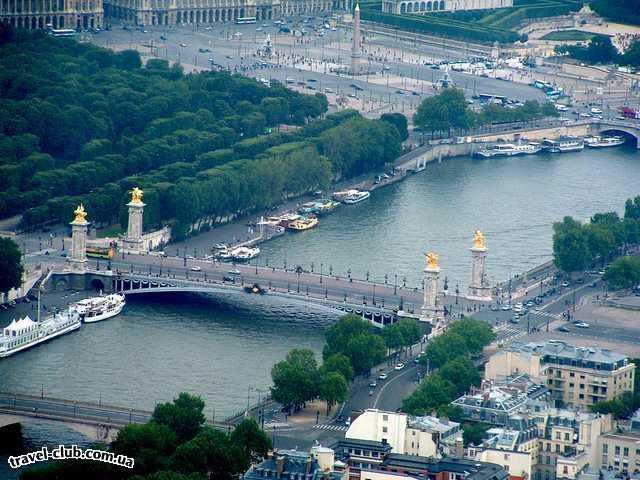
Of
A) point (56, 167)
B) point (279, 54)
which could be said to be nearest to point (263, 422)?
point (56, 167)

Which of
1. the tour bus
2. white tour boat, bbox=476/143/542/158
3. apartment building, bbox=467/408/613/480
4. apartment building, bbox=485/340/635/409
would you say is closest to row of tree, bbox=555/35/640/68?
the tour bus

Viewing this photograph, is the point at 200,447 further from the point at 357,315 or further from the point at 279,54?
the point at 279,54

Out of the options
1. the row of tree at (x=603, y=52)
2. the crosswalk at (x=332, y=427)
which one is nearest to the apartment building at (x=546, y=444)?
the crosswalk at (x=332, y=427)

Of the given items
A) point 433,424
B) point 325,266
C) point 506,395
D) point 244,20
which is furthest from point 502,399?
point 244,20

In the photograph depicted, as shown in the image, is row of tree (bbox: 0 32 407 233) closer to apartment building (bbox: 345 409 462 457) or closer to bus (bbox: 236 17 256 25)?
bus (bbox: 236 17 256 25)

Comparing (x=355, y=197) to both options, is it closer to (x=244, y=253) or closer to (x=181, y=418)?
(x=244, y=253)
